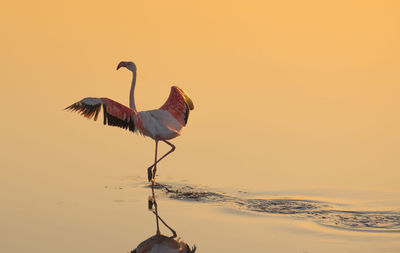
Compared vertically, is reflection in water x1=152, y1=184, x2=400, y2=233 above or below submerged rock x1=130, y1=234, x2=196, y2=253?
above

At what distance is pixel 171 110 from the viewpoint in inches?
479

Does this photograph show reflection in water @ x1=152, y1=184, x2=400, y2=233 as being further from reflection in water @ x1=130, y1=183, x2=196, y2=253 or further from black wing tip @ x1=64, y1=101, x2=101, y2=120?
reflection in water @ x1=130, y1=183, x2=196, y2=253

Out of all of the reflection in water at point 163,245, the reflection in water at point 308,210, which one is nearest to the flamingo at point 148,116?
the reflection in water at point 308,210

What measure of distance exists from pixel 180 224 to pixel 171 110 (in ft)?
10.6

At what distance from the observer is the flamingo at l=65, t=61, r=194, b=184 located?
35.1 feet

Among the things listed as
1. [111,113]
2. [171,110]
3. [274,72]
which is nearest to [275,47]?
[274,72]

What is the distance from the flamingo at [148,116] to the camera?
35.1ft

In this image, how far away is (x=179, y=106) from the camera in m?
12.3

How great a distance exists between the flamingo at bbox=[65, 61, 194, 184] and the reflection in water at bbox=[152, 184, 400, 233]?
0.80m

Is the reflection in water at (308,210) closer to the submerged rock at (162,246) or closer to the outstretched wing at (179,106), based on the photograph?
the outstretched wing at (179,106)

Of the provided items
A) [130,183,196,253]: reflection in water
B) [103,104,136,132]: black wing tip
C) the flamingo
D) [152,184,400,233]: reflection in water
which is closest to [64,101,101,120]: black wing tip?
the flamingo

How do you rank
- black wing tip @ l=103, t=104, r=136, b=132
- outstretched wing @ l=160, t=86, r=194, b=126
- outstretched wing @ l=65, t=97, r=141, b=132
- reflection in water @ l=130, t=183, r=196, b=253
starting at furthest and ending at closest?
outstretched wing @ l=160, t=86, r=194, b=126, black wing tip @ l=103, t=104, r=136, b=132, outstretched wing @ l=65, t=97, r=141, b=132, reflection in water @ l=130, t=183, r=196, b=253

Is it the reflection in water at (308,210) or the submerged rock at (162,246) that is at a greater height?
the reflection in water at (308,210)

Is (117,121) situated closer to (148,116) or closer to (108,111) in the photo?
(108,111)
